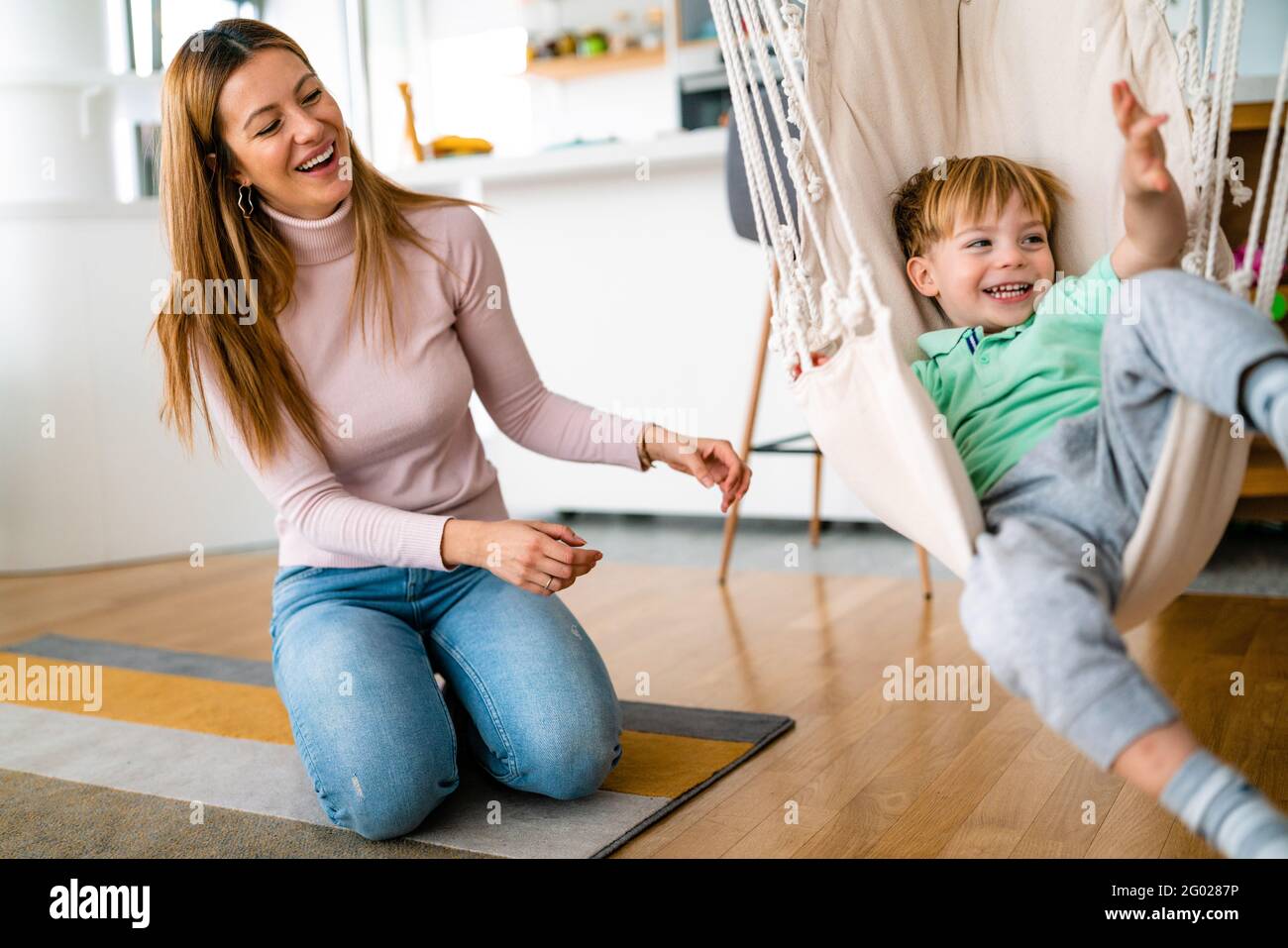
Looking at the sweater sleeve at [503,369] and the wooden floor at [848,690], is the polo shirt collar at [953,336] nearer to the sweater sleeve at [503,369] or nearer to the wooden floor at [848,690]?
the sweater sleeve at [503,369]

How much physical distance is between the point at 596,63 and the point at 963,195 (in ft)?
14.9

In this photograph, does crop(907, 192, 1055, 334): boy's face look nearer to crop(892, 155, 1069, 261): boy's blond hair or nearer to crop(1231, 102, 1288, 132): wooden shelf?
crop(892, 155, 1069, 261): boy's blond hair

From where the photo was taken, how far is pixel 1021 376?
128 centimetres

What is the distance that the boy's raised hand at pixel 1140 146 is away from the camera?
1051 mm

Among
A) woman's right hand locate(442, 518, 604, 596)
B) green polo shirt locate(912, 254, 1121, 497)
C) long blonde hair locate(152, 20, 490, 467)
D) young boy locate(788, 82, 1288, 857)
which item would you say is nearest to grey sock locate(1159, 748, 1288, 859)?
young boy locate(788, 82, 1288, 857)

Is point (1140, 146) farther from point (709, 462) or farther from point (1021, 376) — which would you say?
point (709, 462)

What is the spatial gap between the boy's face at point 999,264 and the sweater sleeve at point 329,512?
64 centimetres

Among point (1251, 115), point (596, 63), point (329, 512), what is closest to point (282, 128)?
point (329, 512)

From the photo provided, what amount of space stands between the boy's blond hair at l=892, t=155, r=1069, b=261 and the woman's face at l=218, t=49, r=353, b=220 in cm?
69

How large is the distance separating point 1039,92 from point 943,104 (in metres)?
0.12

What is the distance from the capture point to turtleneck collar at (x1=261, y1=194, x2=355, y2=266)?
162 centimetres
